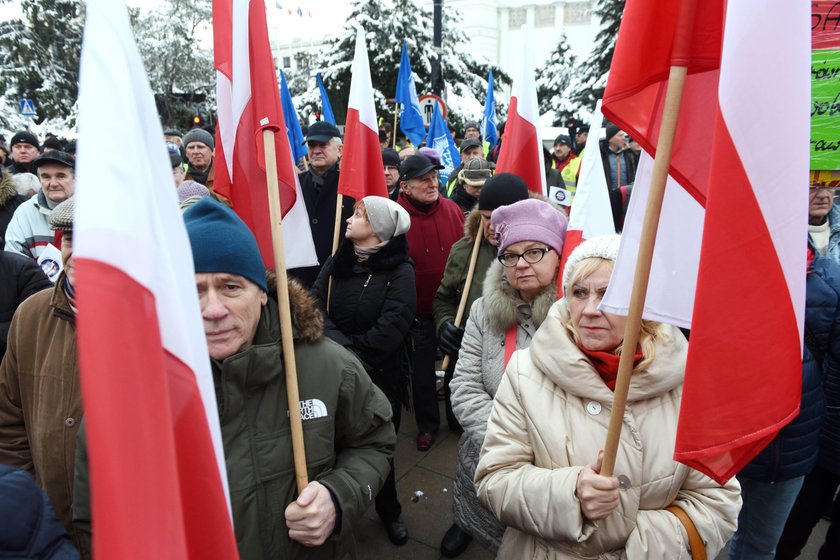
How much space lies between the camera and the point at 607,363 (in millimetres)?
1668

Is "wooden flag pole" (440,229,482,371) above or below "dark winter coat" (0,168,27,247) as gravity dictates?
below

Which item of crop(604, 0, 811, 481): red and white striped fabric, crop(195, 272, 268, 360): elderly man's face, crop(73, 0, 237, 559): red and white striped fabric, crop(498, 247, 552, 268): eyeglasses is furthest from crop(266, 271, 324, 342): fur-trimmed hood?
crop(604, 0, 811, 481): red and white striped fabric

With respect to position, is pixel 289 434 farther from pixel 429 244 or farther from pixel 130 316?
pixel 429 244

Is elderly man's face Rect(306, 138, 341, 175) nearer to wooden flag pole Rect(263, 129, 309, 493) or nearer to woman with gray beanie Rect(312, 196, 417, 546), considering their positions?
woman with gray beanie Rect(312, 196, 417, 546)

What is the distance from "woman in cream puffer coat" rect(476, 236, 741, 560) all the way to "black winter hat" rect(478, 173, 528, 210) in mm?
Answer: 1695

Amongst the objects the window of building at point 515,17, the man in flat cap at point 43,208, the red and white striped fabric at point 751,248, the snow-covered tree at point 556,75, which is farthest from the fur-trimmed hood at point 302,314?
the window of building at point 515,17

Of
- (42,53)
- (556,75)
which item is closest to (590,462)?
(42,53)

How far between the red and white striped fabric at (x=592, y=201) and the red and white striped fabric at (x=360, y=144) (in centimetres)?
152

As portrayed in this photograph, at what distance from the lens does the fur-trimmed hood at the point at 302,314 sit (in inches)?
70.9

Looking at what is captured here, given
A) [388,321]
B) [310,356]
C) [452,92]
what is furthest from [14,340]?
[452,92]

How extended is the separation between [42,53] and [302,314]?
29582 millimetres

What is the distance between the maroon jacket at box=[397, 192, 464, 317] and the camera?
4.26 m

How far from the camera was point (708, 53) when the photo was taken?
1.46m

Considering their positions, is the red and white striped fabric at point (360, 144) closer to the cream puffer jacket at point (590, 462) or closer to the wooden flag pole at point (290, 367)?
the wooden flag pole at point (290, 367)
